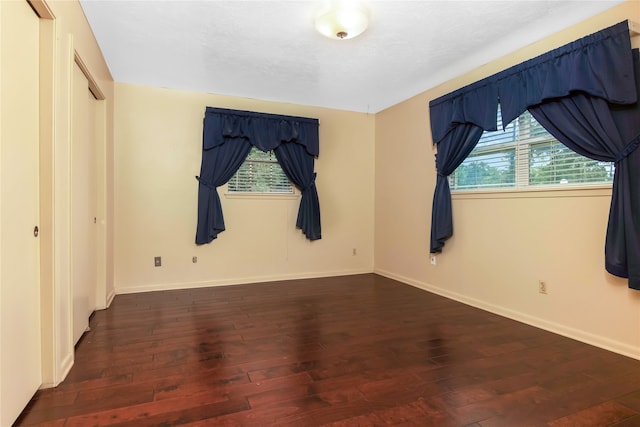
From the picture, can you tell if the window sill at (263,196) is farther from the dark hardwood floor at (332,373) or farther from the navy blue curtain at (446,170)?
the navy blue curtain at (446,170)

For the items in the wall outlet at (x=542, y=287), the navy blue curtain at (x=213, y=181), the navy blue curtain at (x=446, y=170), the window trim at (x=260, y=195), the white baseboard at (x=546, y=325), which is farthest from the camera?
the window trim at (x=260, y=195)

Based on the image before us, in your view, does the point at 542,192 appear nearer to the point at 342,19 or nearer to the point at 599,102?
the point at 599,102

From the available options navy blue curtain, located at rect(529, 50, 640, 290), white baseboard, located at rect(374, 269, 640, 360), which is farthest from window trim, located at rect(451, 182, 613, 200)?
white baseboard, located at rect(374, 269, 640, 360)

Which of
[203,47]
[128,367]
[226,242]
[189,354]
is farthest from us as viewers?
[226,242]

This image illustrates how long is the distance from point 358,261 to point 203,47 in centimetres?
362

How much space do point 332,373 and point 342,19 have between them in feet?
8.17

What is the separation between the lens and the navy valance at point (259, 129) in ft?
14.2

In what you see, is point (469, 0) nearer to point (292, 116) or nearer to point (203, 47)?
point (203, 47)

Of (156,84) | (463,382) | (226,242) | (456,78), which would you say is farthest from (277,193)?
(463,382)

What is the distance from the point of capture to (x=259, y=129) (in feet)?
15.0

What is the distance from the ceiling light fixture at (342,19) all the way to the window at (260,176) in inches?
91.2

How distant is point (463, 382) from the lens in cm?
203

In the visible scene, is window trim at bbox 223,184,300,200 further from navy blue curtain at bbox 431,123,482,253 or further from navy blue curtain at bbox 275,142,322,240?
navy blue curtain at bbox 431,123,482,253

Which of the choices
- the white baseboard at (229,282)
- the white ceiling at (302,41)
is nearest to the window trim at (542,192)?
the white ceiling at (302,41)
